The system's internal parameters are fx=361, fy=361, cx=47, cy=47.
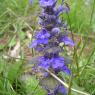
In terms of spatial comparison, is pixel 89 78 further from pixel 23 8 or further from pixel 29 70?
pixel 23 8

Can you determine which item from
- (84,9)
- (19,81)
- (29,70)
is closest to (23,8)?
→ (84,9)

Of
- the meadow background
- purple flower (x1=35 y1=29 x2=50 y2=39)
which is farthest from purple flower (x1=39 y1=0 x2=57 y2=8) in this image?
the meadow background

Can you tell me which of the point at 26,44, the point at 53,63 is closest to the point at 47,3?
the point at 53,63

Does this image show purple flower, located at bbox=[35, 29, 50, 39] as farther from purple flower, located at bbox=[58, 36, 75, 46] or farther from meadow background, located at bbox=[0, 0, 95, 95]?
meadow background, located at bbox=[0, 0, 95, 95]

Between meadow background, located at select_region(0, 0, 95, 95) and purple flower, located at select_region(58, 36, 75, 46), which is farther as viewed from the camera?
meadow background, located at select_region(0, 0, 95, 95)

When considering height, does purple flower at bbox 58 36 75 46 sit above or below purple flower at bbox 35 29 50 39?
below

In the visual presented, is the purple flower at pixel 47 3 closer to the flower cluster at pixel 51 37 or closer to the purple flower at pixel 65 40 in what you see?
the flower cluster at pixel 51 37

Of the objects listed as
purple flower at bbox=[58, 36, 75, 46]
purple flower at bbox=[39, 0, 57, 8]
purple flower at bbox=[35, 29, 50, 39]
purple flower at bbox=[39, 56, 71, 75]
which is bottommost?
purple flower at bbox=[39, 56, 71, 75]
